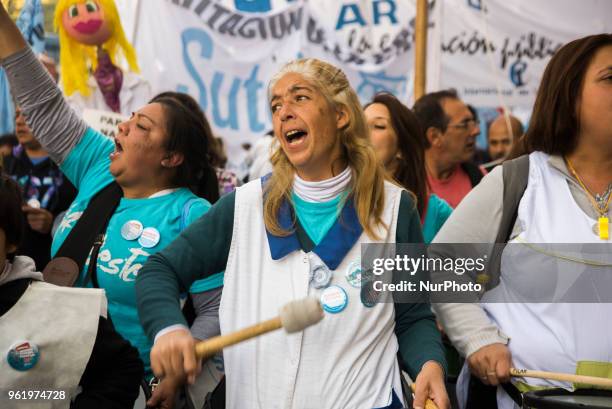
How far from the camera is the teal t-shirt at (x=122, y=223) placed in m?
2.92

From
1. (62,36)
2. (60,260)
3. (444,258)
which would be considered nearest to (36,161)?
(62,36)

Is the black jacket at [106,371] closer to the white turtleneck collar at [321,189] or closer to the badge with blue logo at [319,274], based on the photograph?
the badge with blue logo at [319,274]

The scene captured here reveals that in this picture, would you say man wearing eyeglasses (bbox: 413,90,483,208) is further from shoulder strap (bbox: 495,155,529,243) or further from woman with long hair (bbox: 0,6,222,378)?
shoulder strap (bbox: 495,155,529,243)

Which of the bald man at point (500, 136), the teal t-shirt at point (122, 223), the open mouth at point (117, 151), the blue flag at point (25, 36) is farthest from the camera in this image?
the bald man at point (500, 136)

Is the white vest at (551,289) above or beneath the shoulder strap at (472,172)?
above

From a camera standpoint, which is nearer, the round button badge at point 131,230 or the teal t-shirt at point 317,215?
the teal t-shirt at point 317,215

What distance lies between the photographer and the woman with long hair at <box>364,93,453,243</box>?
4129 mm

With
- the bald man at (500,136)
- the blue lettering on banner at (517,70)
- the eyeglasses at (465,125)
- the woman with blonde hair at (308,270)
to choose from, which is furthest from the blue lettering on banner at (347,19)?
the woman with blonde hair at (308,270)

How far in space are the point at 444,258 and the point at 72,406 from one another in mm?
1211

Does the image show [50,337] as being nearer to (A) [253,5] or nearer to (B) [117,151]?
(B) [117,151]

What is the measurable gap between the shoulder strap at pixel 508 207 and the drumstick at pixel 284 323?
0.88 m

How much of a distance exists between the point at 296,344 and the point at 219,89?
448 cm

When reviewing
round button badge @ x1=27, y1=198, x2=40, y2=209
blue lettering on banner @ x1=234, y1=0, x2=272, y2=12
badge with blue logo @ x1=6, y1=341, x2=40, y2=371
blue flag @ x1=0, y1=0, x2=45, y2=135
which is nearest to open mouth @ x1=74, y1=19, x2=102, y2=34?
blue flag @ x1=0, y1=0, x2=45, y2=135

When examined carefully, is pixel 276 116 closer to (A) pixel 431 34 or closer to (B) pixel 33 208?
(B) pixel 33 208
